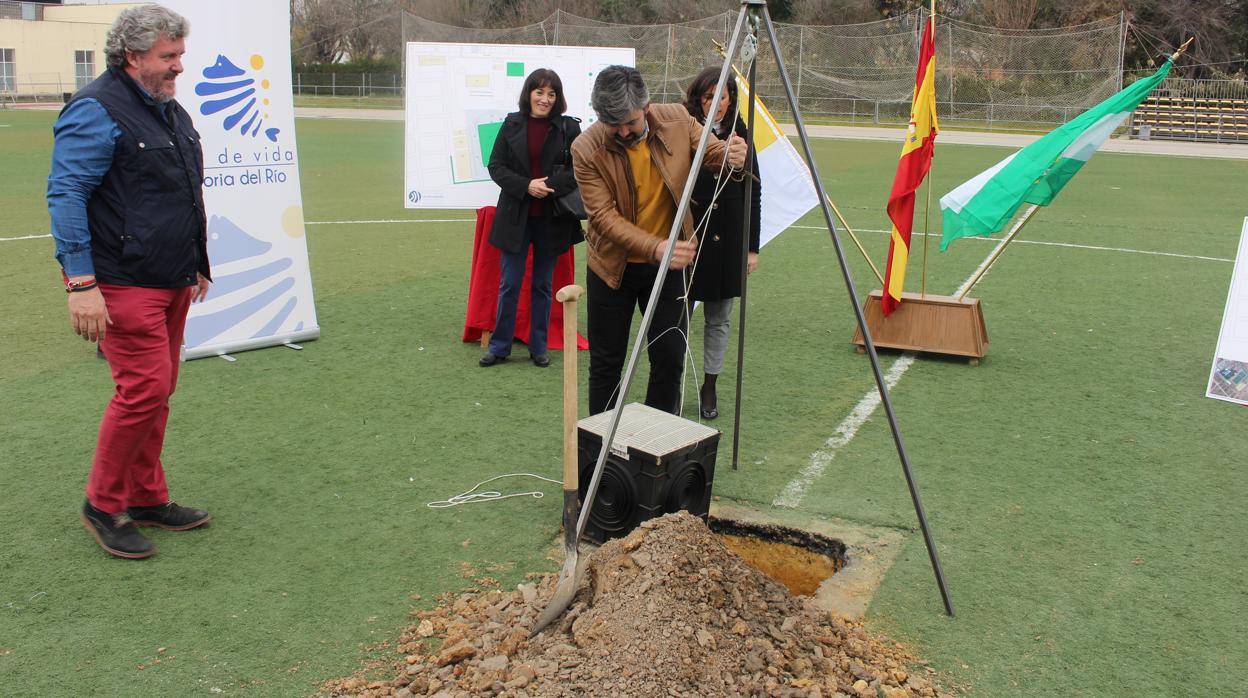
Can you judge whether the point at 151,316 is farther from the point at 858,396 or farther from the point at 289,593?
the point at 858,396

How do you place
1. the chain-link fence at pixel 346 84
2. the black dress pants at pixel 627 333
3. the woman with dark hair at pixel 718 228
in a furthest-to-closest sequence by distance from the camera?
the chain-link fence at pixel 346 84, the woman with dark hair at pixel 718 228, the black dress pants at pixel 627 333

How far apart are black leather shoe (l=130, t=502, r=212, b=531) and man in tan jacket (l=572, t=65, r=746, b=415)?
1.83 metres

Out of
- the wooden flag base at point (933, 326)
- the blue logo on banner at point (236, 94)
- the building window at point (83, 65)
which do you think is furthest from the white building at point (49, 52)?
the wooden flag base at point (933, 326)

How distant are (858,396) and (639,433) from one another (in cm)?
257

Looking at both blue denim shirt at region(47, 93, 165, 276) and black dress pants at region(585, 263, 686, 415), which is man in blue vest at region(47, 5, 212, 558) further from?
Result: black dress pants at region(585, 263, 686, 415)

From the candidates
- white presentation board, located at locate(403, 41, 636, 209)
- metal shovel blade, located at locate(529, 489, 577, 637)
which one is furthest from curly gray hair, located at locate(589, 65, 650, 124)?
white presentation board, located at locate(403, 41, 636, 209)

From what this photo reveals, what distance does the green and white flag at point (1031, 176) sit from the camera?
6.66 metres

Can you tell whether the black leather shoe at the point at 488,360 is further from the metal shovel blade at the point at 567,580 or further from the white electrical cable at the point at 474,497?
the metal shovel blade at the point at 567,580

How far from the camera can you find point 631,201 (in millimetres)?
4715

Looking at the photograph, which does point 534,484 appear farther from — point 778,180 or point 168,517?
point 778,180

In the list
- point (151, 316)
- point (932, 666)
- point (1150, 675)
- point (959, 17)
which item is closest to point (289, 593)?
point (151, 316)

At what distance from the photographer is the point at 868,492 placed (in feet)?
16.7

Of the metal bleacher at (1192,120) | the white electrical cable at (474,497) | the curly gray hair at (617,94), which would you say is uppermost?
the metal bleacher at (1192,120)

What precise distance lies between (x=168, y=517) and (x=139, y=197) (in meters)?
1.35
